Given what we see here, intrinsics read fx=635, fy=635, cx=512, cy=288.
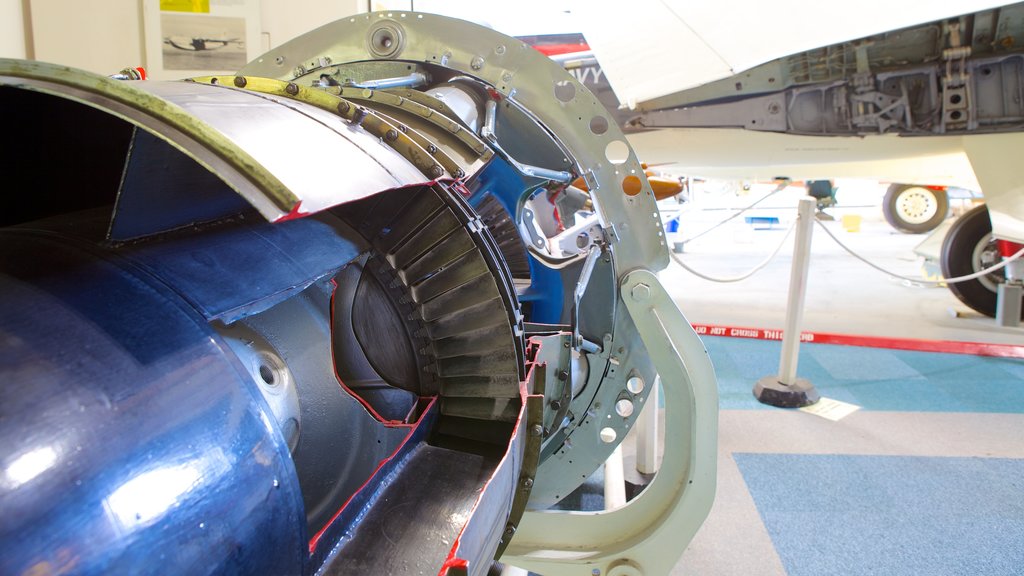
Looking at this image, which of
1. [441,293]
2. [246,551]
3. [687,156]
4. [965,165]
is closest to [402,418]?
[441,293]

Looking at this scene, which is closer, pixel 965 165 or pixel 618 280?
pixel 618 280

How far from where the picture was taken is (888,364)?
3.95 meters

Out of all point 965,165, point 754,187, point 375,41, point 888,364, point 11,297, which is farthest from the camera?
point 754,187

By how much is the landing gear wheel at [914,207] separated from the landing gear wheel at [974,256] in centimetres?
543

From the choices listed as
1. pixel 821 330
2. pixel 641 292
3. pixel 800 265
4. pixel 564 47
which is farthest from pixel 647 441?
pixel 564 47

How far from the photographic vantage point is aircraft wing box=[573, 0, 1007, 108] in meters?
2.34

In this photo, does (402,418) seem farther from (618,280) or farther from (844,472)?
(844,472)

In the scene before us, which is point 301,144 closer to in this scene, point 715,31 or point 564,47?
point 715,31

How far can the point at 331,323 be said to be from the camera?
39.0 inches

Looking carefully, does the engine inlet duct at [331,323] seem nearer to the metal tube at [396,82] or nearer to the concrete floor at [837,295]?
the metal tube at [396,82]

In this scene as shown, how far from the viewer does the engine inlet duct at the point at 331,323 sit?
52cm

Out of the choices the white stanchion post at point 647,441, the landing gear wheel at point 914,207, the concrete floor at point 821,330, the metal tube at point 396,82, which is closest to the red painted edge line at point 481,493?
the metal tube at point 396,82

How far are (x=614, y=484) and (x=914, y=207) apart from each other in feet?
32.5

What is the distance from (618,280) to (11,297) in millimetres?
1254
